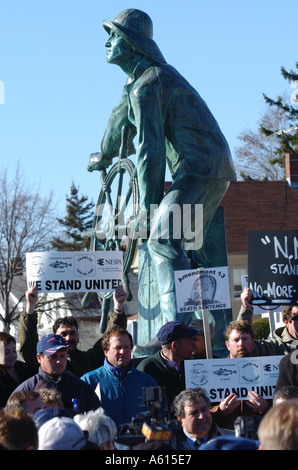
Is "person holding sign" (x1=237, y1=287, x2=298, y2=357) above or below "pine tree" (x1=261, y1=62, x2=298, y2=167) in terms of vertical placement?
below

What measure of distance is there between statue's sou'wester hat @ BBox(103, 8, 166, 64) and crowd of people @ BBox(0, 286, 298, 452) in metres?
3.06

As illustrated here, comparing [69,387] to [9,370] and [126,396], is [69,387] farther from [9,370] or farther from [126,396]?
[9,370]

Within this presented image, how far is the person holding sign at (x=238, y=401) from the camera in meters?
5.76

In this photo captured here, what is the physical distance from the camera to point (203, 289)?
694cm

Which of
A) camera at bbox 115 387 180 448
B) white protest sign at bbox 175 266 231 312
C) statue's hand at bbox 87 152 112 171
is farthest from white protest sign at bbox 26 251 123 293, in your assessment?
camera at bbox 115 387 180 448

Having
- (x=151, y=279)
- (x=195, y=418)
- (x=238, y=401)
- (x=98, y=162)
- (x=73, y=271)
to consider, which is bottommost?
(x=195, y=418)

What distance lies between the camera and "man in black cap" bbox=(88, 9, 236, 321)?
897 cm

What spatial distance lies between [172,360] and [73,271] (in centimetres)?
215

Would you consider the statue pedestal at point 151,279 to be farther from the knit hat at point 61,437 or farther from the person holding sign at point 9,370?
the knit hat at point 61,437

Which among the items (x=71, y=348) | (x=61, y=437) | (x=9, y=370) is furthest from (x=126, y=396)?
(x=61, y=437)

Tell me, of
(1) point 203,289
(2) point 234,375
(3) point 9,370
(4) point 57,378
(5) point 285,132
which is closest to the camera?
(4) point 57,378

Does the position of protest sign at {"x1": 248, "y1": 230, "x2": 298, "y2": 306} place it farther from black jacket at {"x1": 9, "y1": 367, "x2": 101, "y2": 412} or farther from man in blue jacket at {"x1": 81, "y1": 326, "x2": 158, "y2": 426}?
black jacket at {"x1": 9, "y1": 367, "x2": 101, "y2": 412}
